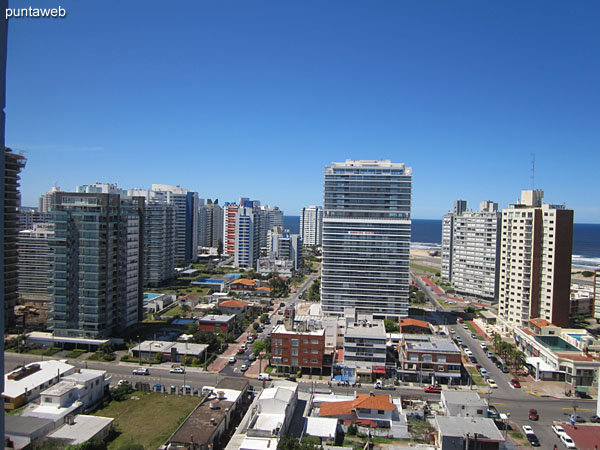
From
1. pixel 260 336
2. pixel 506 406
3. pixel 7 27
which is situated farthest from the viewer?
pixel 260 336

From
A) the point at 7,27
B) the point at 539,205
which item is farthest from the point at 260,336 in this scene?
the point at 7,27

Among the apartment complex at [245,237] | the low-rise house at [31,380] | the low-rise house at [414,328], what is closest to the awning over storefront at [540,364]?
the low-rise house at [414,328]

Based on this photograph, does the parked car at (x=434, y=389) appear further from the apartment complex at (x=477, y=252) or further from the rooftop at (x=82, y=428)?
the apartment complex at (x=477, y=252)

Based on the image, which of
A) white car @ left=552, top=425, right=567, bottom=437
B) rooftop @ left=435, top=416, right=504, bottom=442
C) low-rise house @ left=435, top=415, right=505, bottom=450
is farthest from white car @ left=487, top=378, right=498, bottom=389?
low-rise house @ left=435, top=415, right=505, bottom=450

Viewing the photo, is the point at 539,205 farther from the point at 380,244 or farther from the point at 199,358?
the point at 199,358

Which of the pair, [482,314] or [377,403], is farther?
[482,314]

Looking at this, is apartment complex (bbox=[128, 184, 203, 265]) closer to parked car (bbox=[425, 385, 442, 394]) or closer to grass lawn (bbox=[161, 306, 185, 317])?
grass lawn (bbox=[161, 306, 185, 317])

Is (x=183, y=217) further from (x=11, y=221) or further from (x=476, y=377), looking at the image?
(x=476, y=377)
